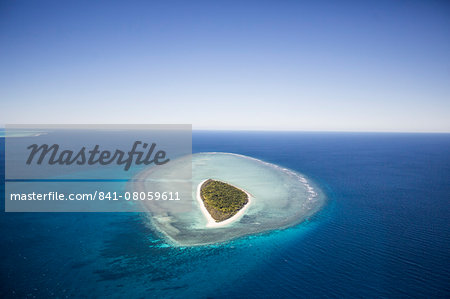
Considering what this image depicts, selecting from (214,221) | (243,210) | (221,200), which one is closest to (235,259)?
(214,221)

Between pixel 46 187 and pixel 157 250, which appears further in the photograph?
pixel 46 187

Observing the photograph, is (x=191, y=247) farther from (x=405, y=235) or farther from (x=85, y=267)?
(x=405, y=235)

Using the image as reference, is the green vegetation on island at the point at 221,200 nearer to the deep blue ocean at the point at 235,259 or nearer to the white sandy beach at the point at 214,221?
the white sandy beach at the point at 214,221

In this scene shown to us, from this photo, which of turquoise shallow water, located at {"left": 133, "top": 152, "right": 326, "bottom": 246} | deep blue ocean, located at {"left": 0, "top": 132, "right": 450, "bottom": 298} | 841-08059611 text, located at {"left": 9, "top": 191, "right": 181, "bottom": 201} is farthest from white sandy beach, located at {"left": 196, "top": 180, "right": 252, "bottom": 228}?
841-08059611 text, located at {"left": 9, "top": 191, "right": 181, "bottom": 201}

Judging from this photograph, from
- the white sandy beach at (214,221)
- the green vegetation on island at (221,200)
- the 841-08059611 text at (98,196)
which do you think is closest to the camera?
the white sandy beach at (214,221)

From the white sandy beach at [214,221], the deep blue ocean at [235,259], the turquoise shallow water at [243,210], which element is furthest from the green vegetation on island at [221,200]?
the deep blue ocean at [235,259]

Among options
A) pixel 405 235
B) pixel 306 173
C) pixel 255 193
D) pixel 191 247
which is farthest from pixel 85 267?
pixel 306 173

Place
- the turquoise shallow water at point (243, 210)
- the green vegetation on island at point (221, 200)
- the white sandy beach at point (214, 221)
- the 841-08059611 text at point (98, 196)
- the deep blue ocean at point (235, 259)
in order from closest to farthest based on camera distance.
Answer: the deep blue ocean at point (235, 259)
the turquoise shallow water at point (243, 210)
the white sandy beach at point (214, 221)
the green vegetation on island at point (221, 200)
the 841-08059611 text at point (98, 196)

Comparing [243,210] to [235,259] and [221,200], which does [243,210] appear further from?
[235,259]
